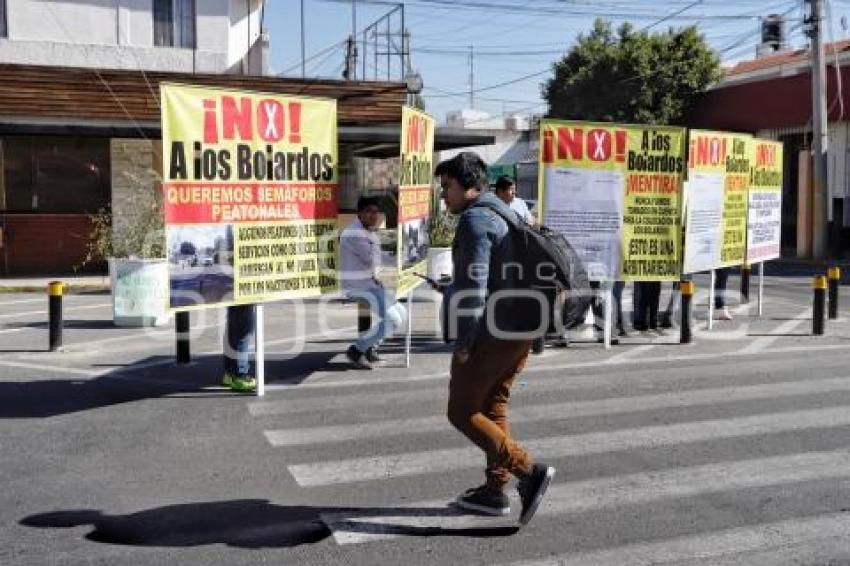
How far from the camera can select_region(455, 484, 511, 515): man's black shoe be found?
5238 mm

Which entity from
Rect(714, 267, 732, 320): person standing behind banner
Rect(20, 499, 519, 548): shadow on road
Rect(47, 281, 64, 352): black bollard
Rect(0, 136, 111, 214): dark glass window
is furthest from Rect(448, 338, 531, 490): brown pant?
Rect(0, 136, 111, 214): dark glass window

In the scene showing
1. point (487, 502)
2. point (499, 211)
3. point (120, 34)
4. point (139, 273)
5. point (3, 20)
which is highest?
point (3, 20)

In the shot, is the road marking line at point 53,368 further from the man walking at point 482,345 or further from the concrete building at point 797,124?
the concrete building at point 797,124

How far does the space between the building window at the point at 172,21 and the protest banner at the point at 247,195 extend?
16.2 metres

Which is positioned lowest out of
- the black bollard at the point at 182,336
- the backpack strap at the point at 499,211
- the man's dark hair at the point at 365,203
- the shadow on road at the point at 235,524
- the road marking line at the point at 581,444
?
the shadow on road at the point at 235,524

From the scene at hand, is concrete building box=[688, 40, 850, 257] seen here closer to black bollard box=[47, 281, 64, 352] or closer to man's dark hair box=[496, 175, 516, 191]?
man's dark hair box=[496, 175, 516, 191]

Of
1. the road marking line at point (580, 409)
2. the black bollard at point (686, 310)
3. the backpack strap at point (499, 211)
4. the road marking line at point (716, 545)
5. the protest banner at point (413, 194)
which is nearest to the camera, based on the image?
the road marking line at point (716, 545)

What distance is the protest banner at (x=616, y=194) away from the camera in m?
10.6

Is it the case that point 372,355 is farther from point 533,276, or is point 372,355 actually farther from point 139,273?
point 533,276

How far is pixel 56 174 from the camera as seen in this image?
20281 mm

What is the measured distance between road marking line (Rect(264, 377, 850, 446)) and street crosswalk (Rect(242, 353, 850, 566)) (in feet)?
0.06

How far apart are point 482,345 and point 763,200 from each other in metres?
9.69

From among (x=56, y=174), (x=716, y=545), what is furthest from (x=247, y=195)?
(x=56, y=174)

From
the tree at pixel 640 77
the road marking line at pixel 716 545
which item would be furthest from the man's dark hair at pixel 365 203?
the tree at pixel 640 77
